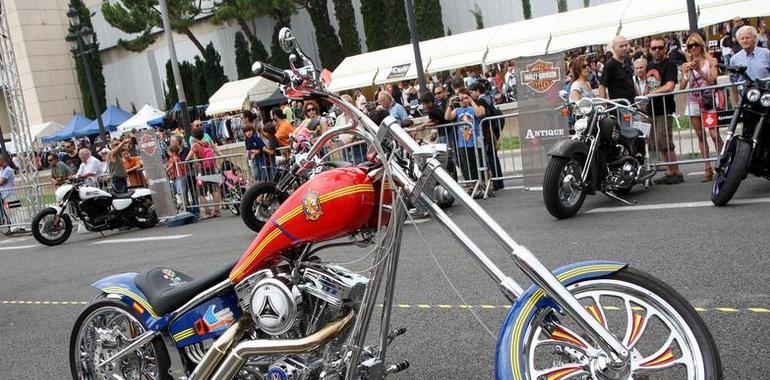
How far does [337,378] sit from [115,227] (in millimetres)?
11097

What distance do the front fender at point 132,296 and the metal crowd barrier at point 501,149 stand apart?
270 inches

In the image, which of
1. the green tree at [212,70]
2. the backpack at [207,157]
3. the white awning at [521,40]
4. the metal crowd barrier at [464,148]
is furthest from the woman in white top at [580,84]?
the green tree at [212,70]

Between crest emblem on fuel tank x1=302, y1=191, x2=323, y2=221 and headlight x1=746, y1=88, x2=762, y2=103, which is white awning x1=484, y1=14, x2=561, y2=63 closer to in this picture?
headlight x1=746, y1=88, x2=762, y2=103

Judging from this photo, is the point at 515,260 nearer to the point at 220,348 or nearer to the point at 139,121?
the point at 220,348

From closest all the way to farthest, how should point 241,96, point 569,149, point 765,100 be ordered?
point 765,100 → point 569,149 → point 241,96

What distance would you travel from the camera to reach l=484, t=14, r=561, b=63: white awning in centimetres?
2658

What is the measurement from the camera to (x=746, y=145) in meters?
6.95

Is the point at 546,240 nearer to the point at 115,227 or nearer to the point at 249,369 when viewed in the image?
the point at 249,369

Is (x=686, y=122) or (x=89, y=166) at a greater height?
(x=89, y=166)

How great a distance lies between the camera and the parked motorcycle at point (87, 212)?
12578 mm

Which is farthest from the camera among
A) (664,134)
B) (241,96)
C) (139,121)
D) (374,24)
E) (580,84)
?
(374,24)

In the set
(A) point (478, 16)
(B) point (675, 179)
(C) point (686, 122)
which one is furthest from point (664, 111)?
(A) point (478, 16)

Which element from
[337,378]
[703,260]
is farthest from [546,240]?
[337,378]

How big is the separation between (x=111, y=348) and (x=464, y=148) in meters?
7.45
